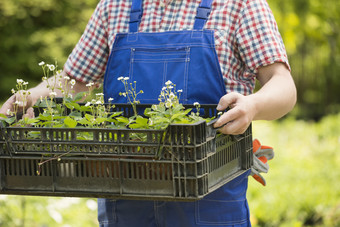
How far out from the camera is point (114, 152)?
1.50 metres

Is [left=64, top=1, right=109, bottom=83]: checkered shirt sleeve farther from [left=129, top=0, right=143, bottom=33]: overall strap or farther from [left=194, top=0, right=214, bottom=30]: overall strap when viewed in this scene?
[left=194, top=0, right=214, bottom=30]: overall strap

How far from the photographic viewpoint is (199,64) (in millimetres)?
1886

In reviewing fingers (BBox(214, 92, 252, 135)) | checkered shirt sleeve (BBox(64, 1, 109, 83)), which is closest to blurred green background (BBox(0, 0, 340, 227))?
checkered shirt sleeve (BBox(64, 1, 109, 83))

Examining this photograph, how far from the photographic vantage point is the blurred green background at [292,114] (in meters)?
3.74

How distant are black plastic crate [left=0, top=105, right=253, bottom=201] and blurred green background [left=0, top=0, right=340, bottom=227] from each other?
1.34m

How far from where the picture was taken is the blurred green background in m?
3.74

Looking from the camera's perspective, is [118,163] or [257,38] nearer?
[118,163]

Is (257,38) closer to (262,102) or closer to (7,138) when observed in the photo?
(262,102)

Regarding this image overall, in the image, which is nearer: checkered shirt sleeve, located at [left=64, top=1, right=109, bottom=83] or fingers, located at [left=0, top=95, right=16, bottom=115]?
fingers, located at [left=0, top=95, right=16, bottom=115]

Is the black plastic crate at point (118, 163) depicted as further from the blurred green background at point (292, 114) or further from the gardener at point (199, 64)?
the blurred green background at point (292, 114)

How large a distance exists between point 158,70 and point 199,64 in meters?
0.15

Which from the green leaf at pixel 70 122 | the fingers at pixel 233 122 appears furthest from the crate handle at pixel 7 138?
the fingers at pixel 233 122

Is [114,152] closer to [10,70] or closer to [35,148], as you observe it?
[35,148]

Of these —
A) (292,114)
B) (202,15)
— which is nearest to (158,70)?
(202,15)
